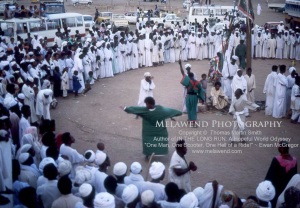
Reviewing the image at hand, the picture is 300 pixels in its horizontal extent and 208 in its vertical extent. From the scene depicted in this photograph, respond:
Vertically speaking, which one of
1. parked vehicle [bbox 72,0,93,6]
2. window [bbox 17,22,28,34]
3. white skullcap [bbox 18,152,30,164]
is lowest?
white skullcap [bbox 18,152,30,164]

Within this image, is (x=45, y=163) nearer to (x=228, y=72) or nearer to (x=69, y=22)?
(x=228, y=72)

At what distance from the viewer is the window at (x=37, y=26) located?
19.8 metres

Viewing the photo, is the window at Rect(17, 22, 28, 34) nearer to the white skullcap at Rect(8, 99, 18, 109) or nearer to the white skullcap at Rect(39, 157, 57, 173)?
the white skullcap at Rect(8, 99, 18, 109)

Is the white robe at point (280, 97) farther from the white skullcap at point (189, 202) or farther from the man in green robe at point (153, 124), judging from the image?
the white skullcap at point (189, 202)

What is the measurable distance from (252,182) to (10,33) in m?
14.5

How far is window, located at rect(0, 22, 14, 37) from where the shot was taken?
18750 millimetres

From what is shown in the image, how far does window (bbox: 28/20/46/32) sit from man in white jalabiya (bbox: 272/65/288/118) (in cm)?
1262

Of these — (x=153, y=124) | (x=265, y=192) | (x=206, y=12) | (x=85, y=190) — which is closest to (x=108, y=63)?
(x=153, y=124)

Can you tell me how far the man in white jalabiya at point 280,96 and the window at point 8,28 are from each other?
40.8 feet

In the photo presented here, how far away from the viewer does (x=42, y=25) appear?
2019cm

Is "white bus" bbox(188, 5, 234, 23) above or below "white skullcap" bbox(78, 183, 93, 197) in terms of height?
above

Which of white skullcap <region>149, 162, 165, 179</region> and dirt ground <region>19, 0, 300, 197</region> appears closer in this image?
white skullcap <region>149, 162, 165, 179</region>

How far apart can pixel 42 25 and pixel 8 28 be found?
72.6 inches

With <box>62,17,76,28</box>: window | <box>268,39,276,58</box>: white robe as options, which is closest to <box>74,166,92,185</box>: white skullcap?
<box>268,39,276,58</box>: white robe
